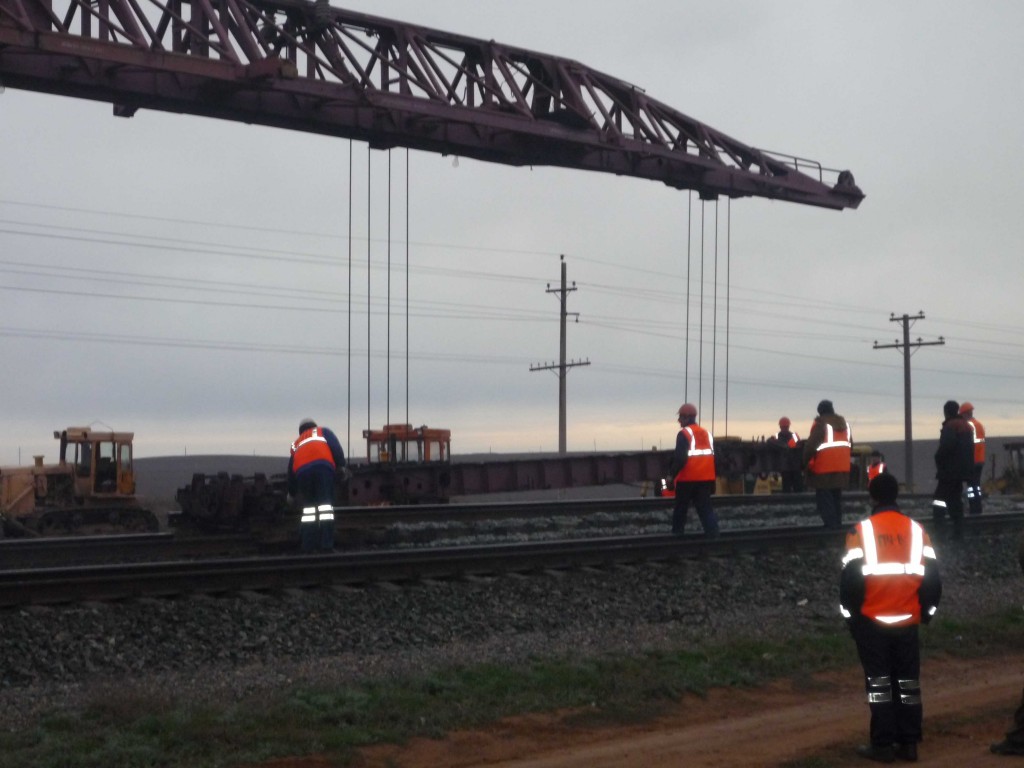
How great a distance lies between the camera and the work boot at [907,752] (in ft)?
25.7

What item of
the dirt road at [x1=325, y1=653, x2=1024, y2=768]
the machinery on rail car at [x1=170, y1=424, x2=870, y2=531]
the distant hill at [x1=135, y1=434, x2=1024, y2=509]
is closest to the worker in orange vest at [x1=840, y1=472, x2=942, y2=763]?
the dirt road at [x1=325, y1=653, x2=1024, y2=768]

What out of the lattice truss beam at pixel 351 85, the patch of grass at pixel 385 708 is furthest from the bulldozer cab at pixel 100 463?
the patch of grass at pixel 385 708

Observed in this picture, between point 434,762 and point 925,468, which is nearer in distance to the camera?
point 434,762

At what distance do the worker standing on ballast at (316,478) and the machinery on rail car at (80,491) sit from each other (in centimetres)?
1389

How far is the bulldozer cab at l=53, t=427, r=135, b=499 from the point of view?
97.8ft

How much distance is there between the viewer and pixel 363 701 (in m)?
8.95

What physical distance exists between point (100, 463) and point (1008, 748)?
25274 mm

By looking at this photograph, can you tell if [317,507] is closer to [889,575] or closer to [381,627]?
[381,627]

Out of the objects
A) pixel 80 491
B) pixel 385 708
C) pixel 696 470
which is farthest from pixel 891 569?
pixel 80 491

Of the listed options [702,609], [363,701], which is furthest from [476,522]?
[363,701]

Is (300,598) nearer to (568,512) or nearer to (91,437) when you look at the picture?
(568,512)

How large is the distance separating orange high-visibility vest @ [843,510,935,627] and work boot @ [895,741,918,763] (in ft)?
2.35

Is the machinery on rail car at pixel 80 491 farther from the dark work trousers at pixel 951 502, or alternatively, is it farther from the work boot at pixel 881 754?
the work boot at pixel 881 754

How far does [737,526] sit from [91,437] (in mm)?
15294
